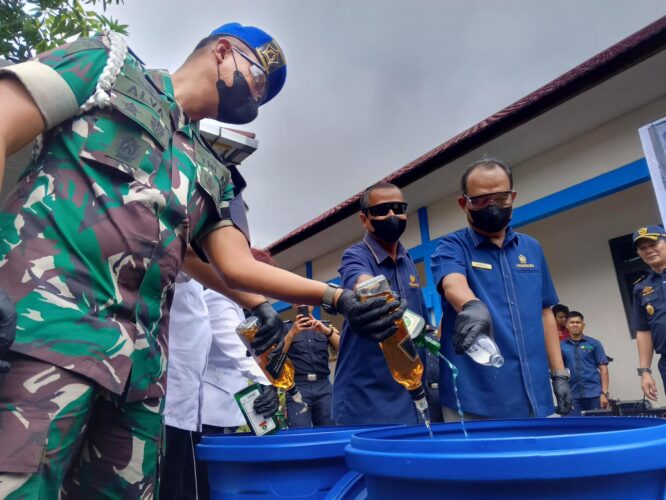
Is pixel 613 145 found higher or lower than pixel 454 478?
higher

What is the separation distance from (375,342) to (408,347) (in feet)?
1.16

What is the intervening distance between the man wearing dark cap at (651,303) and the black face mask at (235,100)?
3417mm

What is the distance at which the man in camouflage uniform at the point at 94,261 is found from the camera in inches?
32.8

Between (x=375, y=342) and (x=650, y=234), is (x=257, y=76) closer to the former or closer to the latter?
(x=375, y=342)

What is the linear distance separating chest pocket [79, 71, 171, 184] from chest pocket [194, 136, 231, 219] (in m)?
0.15

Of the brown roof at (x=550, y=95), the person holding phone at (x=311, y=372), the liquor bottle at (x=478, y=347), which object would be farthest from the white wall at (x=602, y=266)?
the liquor bottle at (x=478, y=347)

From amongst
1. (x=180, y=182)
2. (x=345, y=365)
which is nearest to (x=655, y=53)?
(x=345, y=365)

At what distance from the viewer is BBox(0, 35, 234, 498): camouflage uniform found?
2.73 feet

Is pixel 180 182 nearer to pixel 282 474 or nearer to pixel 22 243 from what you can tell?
pixel 22 243

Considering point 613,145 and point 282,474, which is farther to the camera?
point 613,145

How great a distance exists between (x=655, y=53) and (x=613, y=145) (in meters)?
1.13

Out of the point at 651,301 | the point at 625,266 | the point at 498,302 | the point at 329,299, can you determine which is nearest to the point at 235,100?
the point at 329,299

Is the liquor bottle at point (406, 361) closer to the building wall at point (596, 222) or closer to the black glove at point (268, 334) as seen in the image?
the black glove at point (268, 334)

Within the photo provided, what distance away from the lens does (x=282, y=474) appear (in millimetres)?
1128
